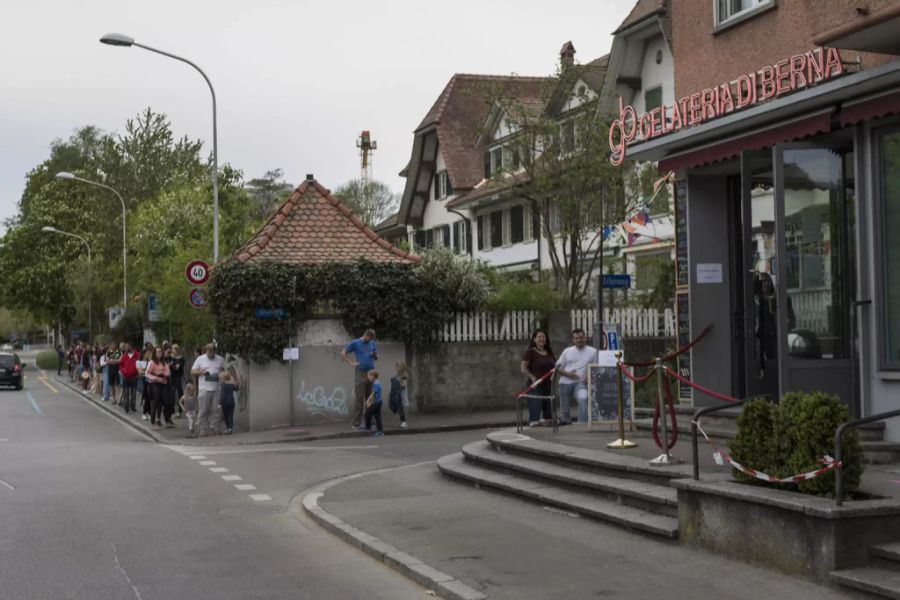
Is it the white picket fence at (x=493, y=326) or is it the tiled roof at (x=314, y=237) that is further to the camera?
the white picket fence at (x=493, y=326)

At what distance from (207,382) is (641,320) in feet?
35.1

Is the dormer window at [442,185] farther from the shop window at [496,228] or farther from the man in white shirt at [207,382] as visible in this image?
the man in white shirt at [207,382]

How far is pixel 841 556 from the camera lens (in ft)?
25.1

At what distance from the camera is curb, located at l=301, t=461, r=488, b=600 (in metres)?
8.30

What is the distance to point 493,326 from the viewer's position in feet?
92.2

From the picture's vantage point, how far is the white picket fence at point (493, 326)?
27781mm

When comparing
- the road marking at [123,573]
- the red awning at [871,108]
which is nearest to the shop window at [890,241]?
the red awning at [871,108]

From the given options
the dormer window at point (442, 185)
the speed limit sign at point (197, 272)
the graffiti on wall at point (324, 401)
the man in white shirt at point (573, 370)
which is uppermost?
the dormer window at point (442, 185)

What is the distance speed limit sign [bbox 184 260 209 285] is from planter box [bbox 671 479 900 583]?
1908 centimetres

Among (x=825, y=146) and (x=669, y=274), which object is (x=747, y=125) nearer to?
(x=825, y=146)

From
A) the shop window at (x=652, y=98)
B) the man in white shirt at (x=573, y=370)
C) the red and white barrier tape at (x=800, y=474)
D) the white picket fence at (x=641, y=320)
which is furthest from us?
the shop window at (x=652, y=98)

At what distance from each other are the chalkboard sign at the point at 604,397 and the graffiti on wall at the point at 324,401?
1055 cm

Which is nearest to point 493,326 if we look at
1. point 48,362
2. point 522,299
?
point 522,299

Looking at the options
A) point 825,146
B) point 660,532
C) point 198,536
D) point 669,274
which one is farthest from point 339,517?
point 669,274
